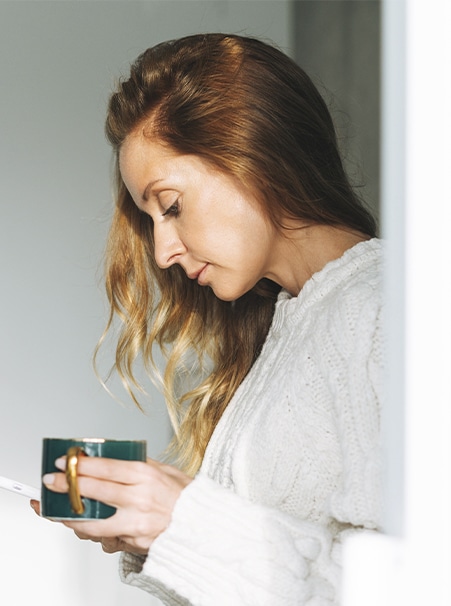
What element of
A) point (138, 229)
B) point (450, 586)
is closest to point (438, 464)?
point (450, 586)

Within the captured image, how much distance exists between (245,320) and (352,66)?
1.09m

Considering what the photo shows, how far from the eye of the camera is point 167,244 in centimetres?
134

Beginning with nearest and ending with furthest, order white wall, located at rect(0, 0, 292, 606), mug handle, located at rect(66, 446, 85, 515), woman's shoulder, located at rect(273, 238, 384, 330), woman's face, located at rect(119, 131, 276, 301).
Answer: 1. mug handle, located at rect(66, 446, 85, 515)
2. woman's shoulder, located at rect(273, 238, 384, 330)
3. woman's face, located at rect(119, 131, 276, 301)
4. white wall, located at rect(0, 0, 292, 606)

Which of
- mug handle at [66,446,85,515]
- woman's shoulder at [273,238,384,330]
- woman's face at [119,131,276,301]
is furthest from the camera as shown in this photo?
woman's face at [119,131,276,301]

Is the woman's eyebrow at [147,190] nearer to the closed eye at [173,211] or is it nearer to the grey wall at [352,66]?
the closed eye at [173,211]

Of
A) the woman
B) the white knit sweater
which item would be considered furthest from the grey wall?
the white knit sweater

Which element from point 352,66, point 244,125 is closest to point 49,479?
point 244,125

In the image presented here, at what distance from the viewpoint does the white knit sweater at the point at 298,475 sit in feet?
3.17

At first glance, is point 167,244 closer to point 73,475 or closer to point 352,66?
point 73,475

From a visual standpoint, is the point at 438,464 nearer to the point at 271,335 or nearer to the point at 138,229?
the point at 271,335

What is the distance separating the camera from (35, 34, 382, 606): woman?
0.97 m

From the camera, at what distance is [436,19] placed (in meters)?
0.40

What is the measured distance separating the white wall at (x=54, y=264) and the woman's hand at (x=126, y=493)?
1.35 m

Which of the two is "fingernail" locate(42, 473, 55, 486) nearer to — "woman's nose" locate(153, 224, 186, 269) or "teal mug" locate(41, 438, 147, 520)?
"teal mug" locate(41, 438, 147, 520)
